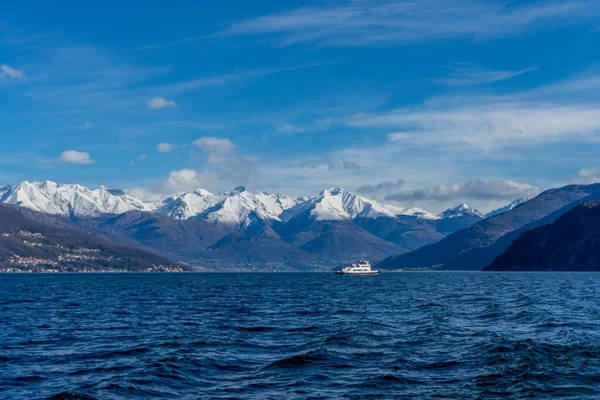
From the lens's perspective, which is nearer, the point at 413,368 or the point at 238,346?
the point at 413,368

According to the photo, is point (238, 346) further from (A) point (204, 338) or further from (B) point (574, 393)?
(B) point (574, 393)

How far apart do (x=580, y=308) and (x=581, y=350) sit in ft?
160

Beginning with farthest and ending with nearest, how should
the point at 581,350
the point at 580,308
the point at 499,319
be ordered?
the point at 580,308, the point at 499,319, the point at 581,350

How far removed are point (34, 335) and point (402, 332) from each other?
144ft

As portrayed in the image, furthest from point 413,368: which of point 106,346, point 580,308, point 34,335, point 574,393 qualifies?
point 580,308

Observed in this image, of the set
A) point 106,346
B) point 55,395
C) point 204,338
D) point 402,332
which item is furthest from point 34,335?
point 402,332

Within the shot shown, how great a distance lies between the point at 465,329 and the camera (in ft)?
245

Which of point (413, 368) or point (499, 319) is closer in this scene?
point (413, 368)

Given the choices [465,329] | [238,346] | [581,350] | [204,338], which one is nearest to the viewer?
[581,350]

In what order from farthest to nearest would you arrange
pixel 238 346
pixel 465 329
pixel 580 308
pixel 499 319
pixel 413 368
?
pixel 580 308 < pixel 499 319 < pixel 465 329 < pixel 238 346 < pixel 413 368

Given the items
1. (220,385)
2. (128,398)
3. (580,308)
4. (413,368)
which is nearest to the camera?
(128,398)

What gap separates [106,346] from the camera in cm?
6384

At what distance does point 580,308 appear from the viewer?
102750 mm

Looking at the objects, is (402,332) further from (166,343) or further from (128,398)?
(128,398)
